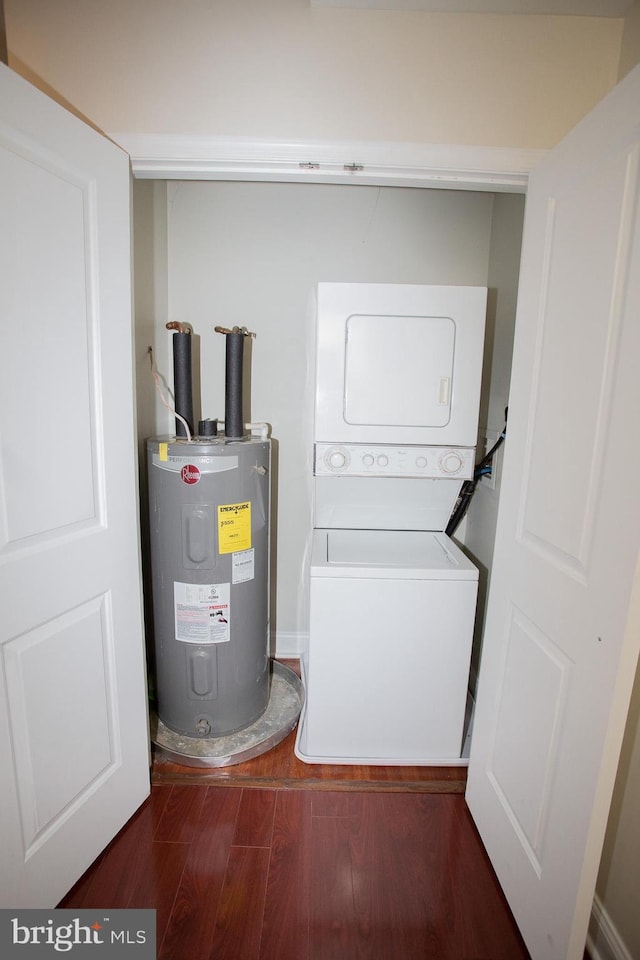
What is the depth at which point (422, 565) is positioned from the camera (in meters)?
1.59

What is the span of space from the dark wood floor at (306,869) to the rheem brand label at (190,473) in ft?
3.61

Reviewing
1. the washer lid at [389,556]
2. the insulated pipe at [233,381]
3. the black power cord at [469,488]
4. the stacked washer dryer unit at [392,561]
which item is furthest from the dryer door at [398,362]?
the washer lid at [389,556]

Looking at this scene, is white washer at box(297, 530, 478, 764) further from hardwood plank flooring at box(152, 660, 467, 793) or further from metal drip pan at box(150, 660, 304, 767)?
metal drip pan at box(150, 660, 304, 767)

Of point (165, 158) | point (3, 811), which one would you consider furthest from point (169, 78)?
point (3, 811)

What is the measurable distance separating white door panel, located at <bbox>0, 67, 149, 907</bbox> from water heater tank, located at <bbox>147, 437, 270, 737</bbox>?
0.68 ft

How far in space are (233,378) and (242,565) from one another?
2.38 ft

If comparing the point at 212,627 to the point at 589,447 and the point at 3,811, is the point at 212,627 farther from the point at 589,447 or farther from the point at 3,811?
the point at 589,447

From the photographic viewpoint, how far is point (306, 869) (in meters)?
1.30

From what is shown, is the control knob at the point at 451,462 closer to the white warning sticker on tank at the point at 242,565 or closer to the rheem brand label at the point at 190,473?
the white warning sticker on tank at the point at 242,565

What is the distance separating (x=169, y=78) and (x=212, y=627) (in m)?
1.70

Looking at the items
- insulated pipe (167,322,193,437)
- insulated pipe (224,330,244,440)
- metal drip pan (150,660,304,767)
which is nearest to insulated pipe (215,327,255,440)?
insulated pipe (224,330,244,440)

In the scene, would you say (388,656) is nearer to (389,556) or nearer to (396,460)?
(389,556)

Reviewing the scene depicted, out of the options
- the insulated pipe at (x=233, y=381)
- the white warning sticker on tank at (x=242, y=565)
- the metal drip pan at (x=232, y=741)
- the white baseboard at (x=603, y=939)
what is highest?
the insulated pipe at (x=233, y=381)

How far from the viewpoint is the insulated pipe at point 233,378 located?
5.57ft
